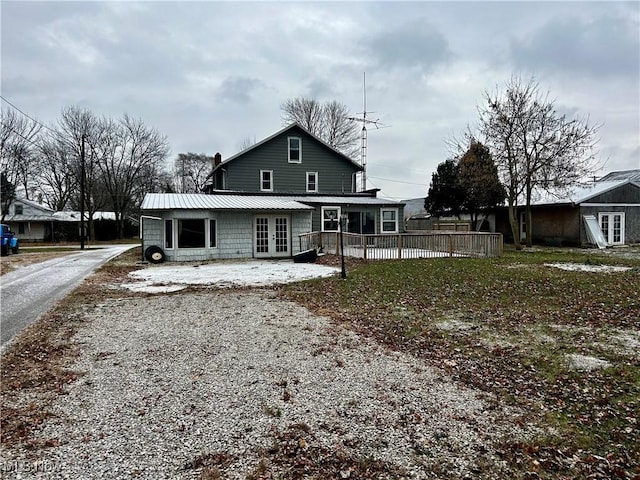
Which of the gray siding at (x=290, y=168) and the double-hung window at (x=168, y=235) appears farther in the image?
the gray siding at (x=290, y=168)

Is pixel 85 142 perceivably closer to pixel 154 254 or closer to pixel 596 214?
pixel 154 254

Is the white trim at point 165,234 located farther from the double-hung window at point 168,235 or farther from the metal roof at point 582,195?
the metal roof at point 582,195

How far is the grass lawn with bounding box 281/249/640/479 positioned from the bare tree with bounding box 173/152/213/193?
145 ft

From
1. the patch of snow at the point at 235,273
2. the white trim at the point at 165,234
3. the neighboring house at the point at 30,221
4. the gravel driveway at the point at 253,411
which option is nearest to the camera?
the gravel driveway at the point at 253,411

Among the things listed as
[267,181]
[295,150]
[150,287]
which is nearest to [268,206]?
[267,181]

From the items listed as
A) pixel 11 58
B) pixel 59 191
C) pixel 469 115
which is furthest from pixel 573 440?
pixel 59 191

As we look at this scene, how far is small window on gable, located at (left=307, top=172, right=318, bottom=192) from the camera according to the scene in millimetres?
26312

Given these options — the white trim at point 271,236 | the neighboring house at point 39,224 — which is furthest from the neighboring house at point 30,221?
the white trim at point 271,236

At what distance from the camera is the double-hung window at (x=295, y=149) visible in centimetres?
2600

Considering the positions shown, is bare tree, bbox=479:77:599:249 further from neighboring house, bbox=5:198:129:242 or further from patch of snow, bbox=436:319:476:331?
neighboring house, bbox=5:198:129:242

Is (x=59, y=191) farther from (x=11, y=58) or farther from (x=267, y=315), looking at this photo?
(x=267, y=315)

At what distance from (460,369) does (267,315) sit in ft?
13.0

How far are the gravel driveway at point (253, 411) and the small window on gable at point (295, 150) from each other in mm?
20762

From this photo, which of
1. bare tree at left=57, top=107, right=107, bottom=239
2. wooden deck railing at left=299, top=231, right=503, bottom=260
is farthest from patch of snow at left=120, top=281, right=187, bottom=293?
bare tree at left=57, top=107, right=107, bottom=239
